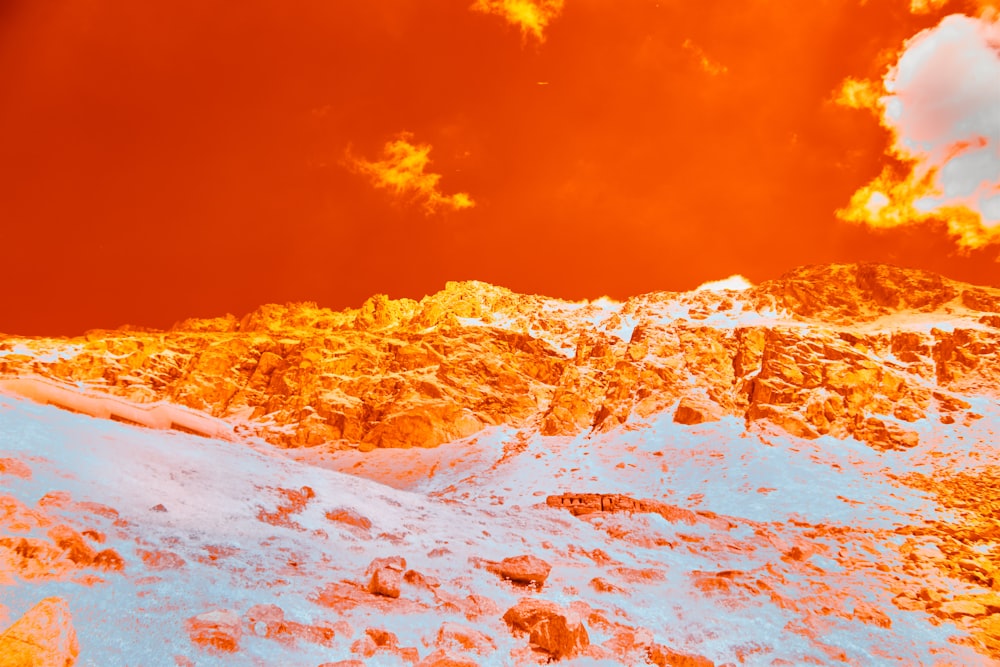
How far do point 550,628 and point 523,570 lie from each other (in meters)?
4.05

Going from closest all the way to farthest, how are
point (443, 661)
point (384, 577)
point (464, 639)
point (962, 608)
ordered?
point (443, 661), point (464, 639), point (384, 577), point (962, 608)

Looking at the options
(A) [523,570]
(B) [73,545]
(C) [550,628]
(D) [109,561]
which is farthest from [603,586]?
(B) [73,545]

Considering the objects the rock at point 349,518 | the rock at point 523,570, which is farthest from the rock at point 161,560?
the rock at point 523,570

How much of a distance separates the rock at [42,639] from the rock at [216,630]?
1.65 metres

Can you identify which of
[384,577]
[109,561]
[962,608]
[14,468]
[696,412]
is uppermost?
[696,412]

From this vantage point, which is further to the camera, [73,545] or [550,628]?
[550,628]

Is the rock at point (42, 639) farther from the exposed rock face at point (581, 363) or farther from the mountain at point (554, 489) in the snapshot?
the exposed rock face at point (581, 363)

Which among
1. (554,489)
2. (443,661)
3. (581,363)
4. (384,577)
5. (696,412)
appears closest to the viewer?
(443,661)

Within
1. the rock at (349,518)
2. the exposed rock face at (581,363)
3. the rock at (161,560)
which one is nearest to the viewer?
the rock at (161,560)

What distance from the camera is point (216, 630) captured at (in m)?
9.49

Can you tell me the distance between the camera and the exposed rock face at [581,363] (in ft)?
165

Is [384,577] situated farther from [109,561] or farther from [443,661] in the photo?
[109,561]

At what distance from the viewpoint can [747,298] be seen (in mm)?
76438

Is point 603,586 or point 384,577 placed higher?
point 603,586
